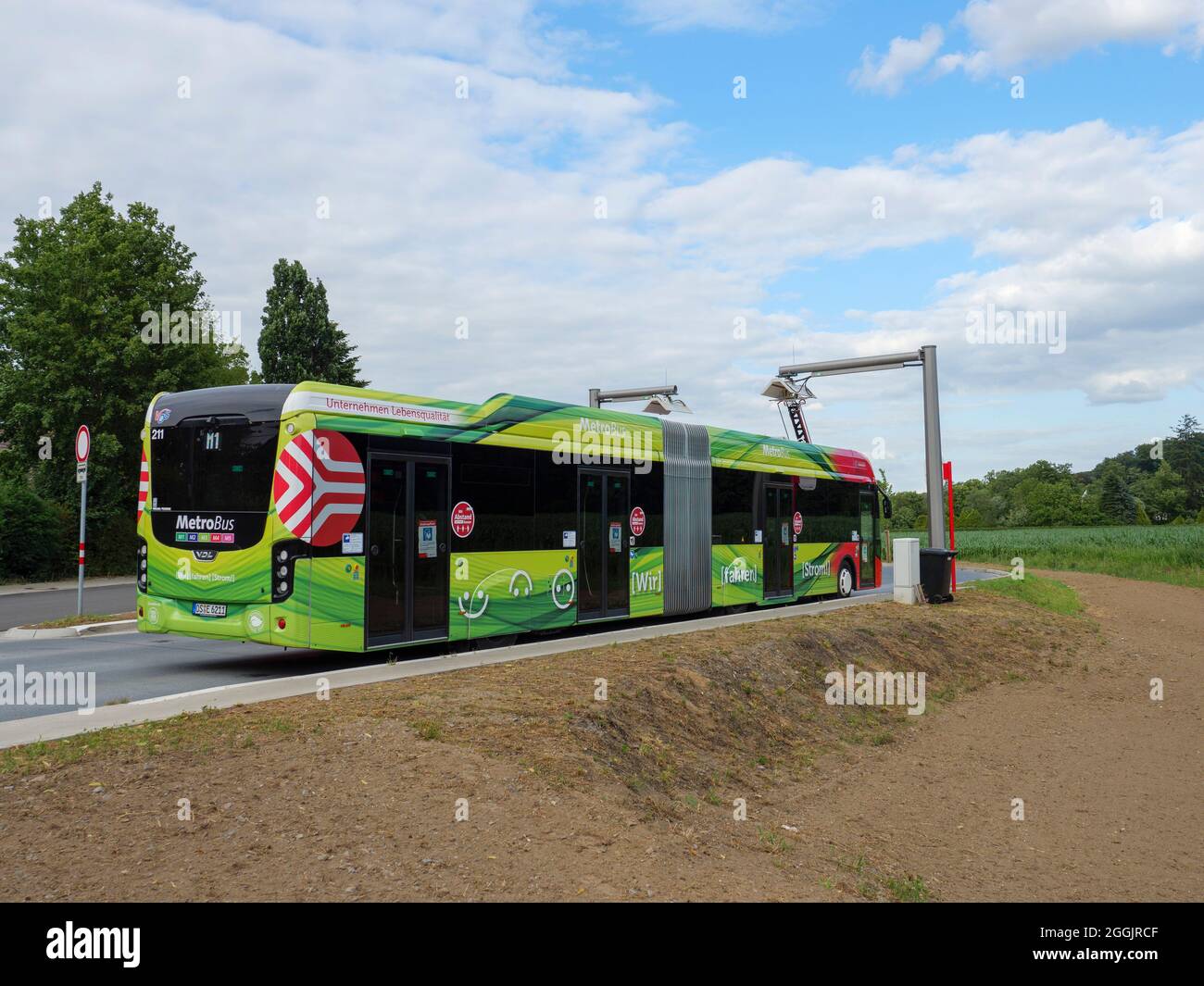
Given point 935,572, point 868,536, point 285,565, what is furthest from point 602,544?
point 868,536

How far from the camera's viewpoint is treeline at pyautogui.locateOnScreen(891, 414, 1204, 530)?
10506 centimetres

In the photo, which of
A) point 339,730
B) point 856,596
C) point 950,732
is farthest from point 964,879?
point 856,596

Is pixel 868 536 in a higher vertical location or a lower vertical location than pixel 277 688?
higher

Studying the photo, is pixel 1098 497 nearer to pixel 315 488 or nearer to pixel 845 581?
pixel 845 581

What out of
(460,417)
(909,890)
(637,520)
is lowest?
(909,890)

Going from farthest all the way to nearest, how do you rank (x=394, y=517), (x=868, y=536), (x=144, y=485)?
(x=868, y=536), (x=144, y=485), (x=394, y=517)

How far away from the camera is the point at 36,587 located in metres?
28.3

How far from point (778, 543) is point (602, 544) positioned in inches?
258

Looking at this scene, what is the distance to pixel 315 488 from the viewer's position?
36.2ft

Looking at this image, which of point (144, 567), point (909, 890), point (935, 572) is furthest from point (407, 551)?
point (935, 572)

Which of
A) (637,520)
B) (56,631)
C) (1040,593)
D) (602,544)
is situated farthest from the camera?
(1040,593)

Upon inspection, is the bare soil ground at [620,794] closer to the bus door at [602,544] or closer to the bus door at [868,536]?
the bus door at [602,544]

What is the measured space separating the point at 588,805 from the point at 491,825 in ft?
3.08

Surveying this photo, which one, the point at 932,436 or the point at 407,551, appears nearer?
the point at 407,551
